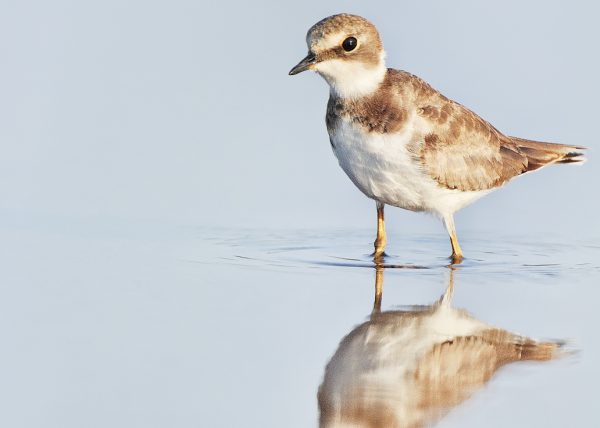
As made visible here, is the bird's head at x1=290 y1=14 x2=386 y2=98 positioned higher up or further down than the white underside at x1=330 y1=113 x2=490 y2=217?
higher up

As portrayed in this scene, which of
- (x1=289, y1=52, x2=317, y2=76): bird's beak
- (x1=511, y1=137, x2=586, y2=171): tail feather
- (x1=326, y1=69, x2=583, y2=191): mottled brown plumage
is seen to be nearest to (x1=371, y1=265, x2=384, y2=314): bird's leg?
(x1=326, y1=69, x2=583, y2=191): mottled brown plumage

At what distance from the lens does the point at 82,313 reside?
8234 mm

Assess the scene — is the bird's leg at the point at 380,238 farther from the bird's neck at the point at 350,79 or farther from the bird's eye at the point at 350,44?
the bird's eye at the point at 350,44

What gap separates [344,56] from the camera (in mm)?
10398

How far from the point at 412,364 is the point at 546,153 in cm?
571

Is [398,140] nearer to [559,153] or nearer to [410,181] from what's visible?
[410,181]

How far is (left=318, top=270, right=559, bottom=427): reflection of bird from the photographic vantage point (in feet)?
21.0

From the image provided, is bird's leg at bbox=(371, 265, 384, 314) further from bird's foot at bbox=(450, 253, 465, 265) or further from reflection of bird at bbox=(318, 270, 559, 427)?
bird's foot at bbox=(450, 253, 465, 265)

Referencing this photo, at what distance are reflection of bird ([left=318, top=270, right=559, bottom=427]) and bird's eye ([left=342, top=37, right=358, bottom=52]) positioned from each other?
2951 mm

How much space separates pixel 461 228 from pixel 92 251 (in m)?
4.36

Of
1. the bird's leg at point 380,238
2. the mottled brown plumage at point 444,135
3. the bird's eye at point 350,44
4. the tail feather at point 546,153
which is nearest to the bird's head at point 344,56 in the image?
the bird's eye at point 350,44

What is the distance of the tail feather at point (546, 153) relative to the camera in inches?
479

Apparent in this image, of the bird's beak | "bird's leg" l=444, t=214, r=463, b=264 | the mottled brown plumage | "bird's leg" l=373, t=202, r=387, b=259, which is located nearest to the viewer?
the bird's beak

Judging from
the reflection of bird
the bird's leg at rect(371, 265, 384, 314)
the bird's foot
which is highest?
the bird's foot
